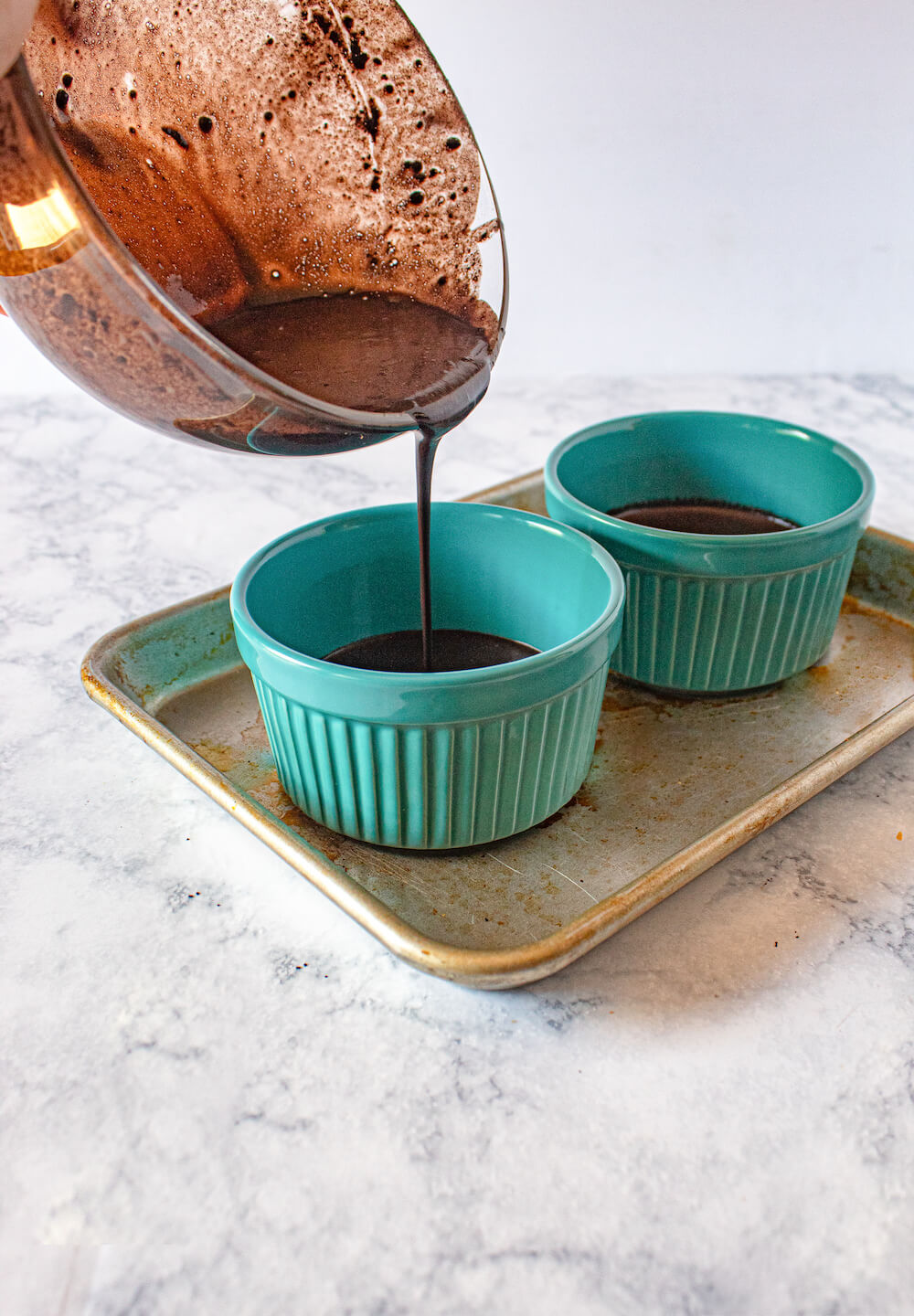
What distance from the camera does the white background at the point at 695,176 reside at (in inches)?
46.3

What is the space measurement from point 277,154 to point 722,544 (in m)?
0.35

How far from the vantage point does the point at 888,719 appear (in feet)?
2.17

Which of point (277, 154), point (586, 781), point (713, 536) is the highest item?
point (277, 154)

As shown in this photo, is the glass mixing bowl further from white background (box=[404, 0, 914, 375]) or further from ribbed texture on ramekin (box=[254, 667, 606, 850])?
white background (box=[404, 0, 914, 375])

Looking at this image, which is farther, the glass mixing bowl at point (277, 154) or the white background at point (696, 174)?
the white background at point (696, 174)

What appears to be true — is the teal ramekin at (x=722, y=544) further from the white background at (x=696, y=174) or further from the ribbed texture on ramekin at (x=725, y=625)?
the white background at (x=696, y=174)

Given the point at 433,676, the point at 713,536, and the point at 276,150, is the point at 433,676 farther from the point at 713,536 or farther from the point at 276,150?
the point at 276,150

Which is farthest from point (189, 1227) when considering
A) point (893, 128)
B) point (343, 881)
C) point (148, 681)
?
point (893, 128)

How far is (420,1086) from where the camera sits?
1.61ft

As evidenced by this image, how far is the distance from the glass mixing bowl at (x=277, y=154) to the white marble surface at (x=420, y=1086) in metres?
0.25

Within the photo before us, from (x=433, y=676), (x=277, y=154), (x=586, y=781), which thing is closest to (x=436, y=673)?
(x=433, y=676)

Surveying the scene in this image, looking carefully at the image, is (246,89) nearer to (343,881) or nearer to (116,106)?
(116,106)

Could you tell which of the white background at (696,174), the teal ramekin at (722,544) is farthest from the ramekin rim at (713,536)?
the white background at (696,174)

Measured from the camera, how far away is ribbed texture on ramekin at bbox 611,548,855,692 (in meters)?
0.70
